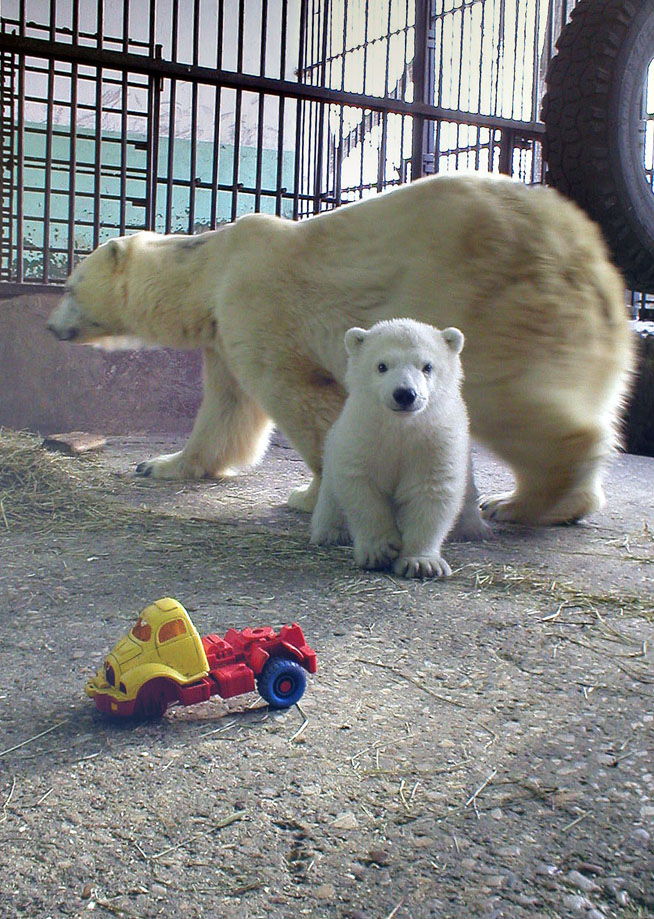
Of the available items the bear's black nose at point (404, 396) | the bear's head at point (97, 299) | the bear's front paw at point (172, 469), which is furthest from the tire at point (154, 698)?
the bear's head at point (97, 299)

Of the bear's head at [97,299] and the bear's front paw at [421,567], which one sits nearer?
the bear's front paw at [421,567]

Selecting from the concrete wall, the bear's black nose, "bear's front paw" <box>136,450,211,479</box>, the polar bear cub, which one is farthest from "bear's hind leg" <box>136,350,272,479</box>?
the bear's black nose

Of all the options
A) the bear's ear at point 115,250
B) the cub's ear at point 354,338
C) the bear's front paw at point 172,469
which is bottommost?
the bear's front paw at point 172,469

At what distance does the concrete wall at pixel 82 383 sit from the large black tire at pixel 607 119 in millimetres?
2474

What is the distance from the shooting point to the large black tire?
4027 mm

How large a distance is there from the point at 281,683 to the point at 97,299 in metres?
3.10

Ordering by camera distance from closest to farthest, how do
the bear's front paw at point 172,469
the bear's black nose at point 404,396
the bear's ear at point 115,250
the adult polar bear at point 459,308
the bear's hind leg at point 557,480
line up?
the bear's black nose at point 404,396 < the bear's hind leg at point 557,480 < the adult polar bear at point 459,308 < the bear's front paw at point 172,469 < the bear's ear at point 115,250

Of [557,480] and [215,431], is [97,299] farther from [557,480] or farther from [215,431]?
[557,480]

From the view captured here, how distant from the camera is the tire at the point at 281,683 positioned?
4.76 feet

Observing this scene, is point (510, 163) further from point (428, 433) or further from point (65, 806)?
point (65, 806)

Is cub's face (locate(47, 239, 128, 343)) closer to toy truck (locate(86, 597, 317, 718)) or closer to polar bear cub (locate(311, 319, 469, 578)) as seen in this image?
polar bear cub (locate(311, 319, 469, 578))

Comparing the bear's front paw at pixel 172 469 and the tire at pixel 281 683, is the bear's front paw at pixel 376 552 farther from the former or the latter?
the bear's front paw at pixel 172 469

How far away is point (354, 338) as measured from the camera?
234 cm

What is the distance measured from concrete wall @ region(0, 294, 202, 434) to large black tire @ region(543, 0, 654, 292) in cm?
247
